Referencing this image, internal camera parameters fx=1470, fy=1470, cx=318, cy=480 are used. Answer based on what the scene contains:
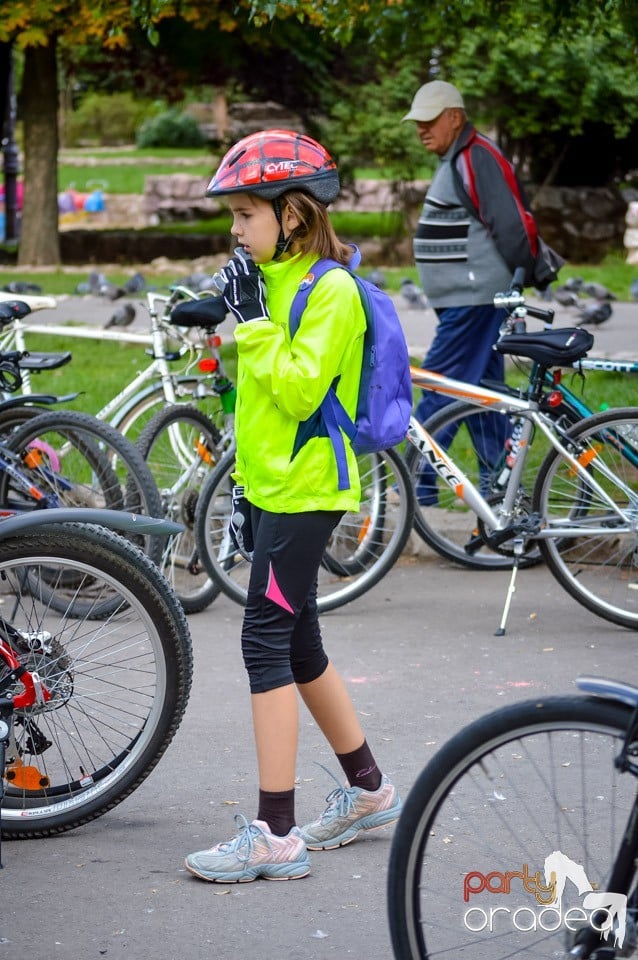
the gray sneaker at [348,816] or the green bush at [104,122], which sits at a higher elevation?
the green bush at [104,122]

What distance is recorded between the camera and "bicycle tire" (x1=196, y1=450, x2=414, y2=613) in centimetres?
581

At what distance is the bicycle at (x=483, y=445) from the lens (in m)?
5.90

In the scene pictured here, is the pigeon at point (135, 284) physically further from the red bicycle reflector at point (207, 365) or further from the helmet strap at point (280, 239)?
the helmet strap at point (280, 239)

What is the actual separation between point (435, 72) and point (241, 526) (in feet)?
60.7

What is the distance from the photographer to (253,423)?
11.6ft

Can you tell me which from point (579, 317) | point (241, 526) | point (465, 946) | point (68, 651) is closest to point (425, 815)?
point (465, 946)

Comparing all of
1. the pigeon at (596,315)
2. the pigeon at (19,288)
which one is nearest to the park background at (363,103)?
the pigeon at (596,315)

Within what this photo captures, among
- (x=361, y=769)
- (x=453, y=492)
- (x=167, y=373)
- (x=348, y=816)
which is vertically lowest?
(x=348, y=816)

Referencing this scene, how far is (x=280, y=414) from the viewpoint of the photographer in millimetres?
3518

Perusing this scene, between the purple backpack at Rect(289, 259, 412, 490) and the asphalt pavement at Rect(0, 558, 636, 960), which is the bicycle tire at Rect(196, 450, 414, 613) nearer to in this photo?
the asphalt pavement at Rect(0, 558, 636, 960)

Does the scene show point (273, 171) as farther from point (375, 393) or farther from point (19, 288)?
point (19, 288)

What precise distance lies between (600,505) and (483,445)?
81 cm

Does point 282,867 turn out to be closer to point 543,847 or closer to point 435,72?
point 543,847

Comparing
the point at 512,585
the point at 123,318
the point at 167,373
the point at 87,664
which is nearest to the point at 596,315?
the point at 123,318
